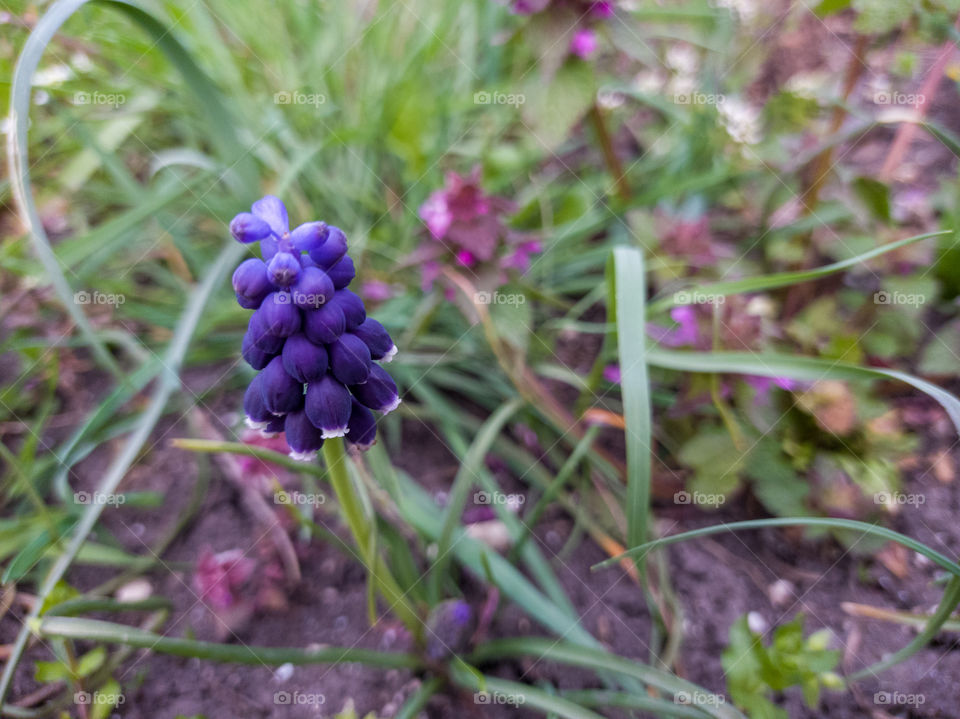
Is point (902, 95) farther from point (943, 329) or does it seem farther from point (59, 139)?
point (59, 139)

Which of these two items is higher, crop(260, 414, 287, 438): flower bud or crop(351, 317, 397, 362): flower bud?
crop(351, 317, 397, 362): flower bud

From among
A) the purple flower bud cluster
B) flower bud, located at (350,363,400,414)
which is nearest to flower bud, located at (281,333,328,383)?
the purple flower bud cluster

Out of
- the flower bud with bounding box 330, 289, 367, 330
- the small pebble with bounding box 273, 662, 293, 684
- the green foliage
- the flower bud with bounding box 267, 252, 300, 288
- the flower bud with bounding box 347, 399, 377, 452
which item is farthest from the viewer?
the small pebble with bounding box 273, 662, 293, 684

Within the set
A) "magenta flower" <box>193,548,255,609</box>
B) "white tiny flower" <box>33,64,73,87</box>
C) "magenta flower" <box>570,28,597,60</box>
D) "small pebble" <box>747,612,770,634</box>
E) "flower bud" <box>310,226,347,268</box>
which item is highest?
"white tiny flower" <box>33,64,73,87</box>

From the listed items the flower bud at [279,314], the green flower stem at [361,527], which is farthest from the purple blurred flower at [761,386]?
the flower bud at [279,314]

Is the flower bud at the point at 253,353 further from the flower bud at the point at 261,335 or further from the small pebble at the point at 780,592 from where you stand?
the small pebble at the point at 780,592

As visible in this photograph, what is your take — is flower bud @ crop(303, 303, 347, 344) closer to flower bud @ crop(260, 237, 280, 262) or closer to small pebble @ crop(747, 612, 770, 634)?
flower bud @ crop(260, 237, 280, 262)

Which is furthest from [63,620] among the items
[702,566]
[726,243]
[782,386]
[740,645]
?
[726,243]
